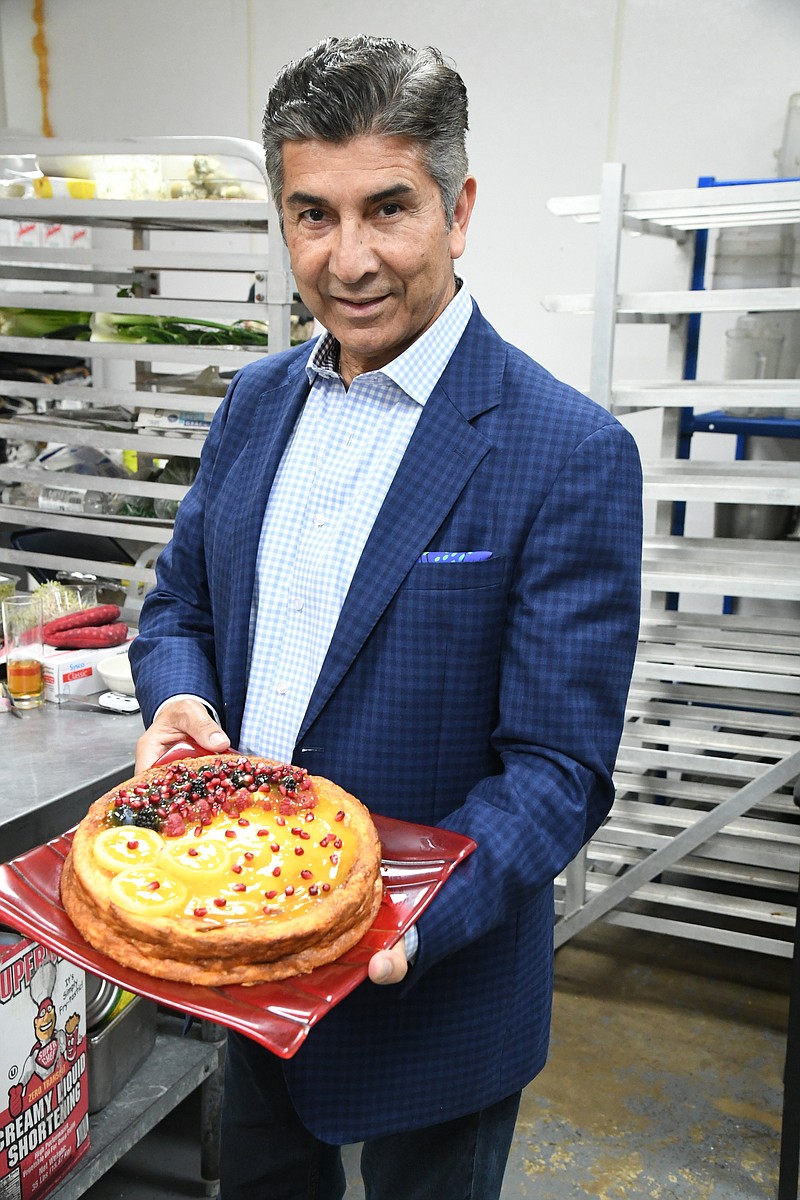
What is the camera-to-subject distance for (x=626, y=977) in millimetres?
3367

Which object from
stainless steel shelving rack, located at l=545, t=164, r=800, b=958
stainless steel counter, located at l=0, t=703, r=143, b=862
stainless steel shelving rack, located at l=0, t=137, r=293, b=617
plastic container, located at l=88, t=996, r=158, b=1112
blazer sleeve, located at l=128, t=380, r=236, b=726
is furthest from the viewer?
stainless steel shelving rack, located at l=0, t=137, r=293, b=617

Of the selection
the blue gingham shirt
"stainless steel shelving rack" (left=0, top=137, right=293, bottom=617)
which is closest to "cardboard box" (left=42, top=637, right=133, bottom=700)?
"stainless steel shelving rack" (left=0, top=137, right=293, bottom=617)

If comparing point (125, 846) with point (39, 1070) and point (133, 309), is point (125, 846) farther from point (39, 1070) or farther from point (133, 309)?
point (133, 309)

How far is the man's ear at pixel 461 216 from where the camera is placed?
132 cm

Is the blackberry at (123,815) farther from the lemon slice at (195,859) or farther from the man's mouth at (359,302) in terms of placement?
the man's mouth at (359,302)

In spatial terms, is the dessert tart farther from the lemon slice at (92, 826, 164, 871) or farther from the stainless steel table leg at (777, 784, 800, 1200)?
the stainless steel table leg at (777, 784, 800, 1200)

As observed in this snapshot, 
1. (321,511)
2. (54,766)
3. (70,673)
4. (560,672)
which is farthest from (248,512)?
(70,673)

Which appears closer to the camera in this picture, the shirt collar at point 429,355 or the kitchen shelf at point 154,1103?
the shirt collar at point 429,355

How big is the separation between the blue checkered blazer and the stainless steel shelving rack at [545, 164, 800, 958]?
144 centimetres

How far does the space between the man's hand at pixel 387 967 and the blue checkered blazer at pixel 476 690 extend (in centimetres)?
6

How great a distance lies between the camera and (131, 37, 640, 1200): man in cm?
122

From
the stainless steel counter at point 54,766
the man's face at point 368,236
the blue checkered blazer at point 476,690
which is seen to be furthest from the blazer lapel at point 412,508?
the stainless steel counter at point 54,766

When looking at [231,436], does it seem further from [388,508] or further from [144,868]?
[144,868]

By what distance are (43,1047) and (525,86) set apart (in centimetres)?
457
